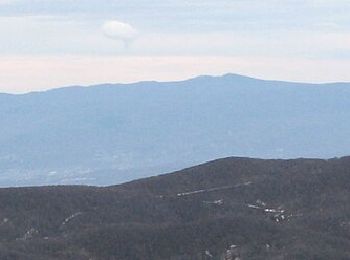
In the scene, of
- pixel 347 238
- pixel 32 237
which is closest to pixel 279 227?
pixel 347 238

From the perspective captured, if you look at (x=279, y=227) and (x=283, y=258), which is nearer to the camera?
(x=283, y=258)

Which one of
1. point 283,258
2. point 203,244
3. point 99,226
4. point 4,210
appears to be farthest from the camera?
point 4,210

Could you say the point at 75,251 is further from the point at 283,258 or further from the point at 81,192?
the point at 81,192

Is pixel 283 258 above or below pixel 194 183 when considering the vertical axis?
below

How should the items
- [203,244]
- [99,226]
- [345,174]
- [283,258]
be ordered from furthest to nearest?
1. [345,174]
2. [99,226]
3. [203,244]
4. [283,258]

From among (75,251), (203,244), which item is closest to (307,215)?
(203,244)

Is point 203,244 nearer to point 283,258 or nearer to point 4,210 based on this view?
point 283,258
